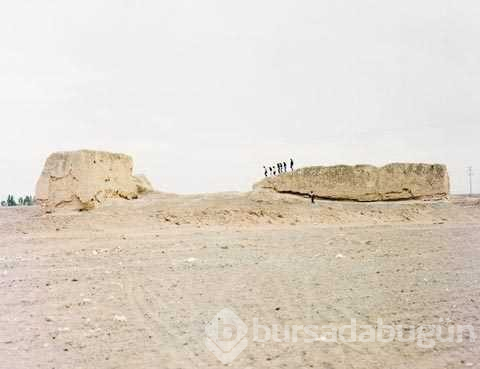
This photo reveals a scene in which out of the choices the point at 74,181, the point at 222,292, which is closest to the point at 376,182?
the point at 74,181

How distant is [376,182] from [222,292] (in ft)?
54.9

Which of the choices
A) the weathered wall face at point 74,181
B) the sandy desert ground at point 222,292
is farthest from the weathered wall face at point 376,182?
the weathered wall face at point 74,181

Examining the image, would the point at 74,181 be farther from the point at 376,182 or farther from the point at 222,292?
the point at 222,292

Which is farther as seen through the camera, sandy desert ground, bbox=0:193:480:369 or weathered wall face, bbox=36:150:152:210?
weathered wall face, bbox=36:150:152:210

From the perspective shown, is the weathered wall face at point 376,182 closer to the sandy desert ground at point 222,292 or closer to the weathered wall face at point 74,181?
the sandy desert ground at point 222,292

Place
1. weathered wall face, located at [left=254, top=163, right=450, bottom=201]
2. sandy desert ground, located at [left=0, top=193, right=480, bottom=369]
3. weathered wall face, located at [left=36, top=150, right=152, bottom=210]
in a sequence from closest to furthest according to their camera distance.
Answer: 1. sandy desert ground, located at [left=0, top=193, right=480, bottom=369]
2. weathered wall face, located at [left=36, top=150, right=152, bottom=210]
3. weathered wall face, located at [left=254, top=163, right=450, bottom=201]

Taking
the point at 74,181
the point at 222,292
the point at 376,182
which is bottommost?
the point at 222,292

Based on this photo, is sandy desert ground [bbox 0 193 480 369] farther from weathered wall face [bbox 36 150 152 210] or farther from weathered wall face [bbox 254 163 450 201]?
weathered wall face [bbox 254 163 450 201]

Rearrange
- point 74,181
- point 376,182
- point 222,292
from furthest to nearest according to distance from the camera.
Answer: point 376,182
point 74,181
point 222,292

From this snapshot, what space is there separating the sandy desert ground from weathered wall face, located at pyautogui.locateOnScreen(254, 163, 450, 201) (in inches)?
271

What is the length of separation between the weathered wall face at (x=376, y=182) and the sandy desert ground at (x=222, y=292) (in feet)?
22.6

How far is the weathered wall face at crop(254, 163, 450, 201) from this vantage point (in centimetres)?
2261

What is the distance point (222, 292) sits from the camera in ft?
23.1

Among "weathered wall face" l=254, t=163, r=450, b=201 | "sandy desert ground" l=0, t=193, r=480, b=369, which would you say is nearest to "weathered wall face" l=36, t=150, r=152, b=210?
"sandy desert ground" l=0, t=193, r=480, b=369
